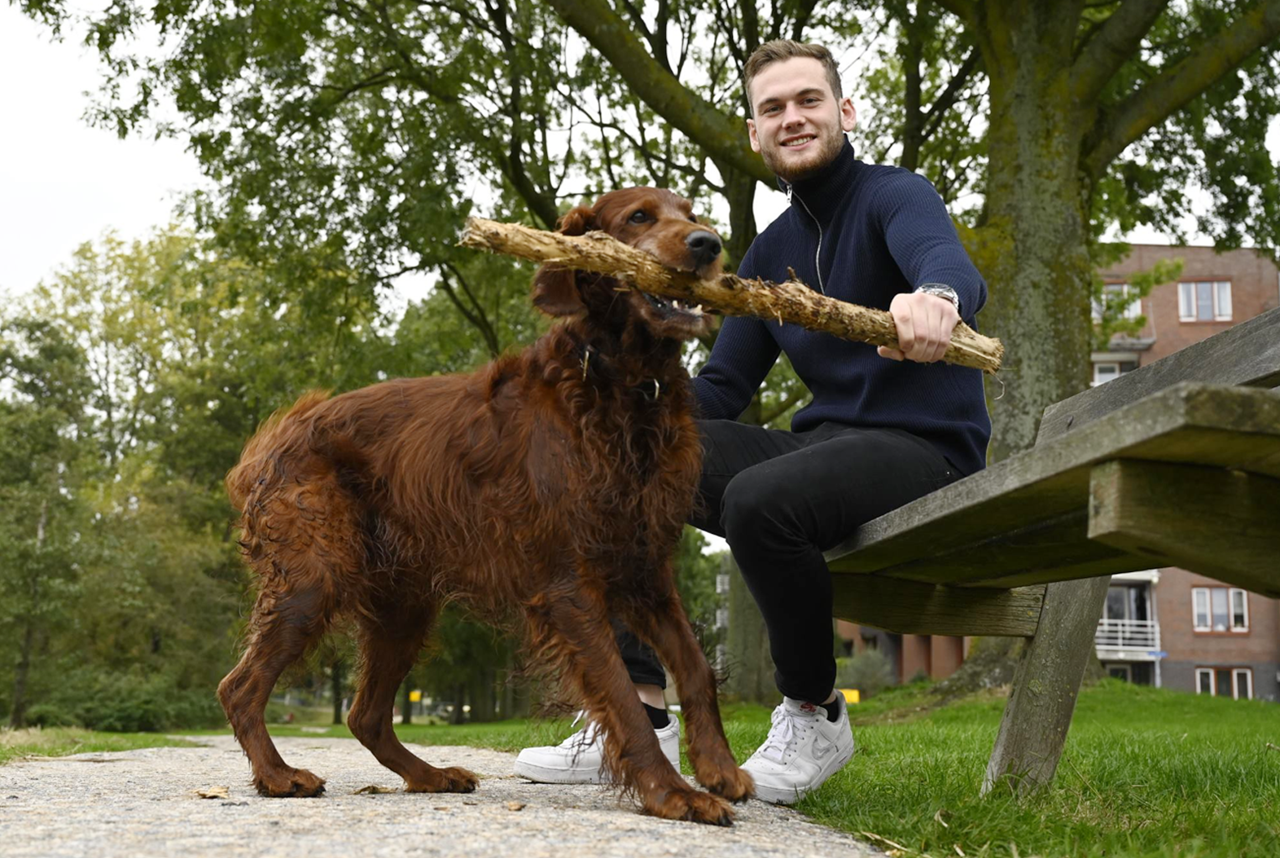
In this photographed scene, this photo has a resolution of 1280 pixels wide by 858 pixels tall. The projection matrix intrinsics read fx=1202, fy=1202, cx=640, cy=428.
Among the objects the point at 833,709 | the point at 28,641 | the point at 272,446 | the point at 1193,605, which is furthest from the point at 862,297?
the point at 1193,605

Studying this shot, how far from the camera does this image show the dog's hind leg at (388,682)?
12.7ft

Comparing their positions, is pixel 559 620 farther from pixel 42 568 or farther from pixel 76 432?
pixel 76 432

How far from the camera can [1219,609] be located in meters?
40.0

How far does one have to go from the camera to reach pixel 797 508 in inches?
127

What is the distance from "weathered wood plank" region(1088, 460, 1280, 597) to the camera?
1989 mm

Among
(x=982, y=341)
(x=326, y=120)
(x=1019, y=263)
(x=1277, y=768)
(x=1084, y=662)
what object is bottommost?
(x=1277, y=768)

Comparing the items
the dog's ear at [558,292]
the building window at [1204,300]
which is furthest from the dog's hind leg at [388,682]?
the building window at [1204,300]

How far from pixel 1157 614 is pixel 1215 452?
4249 centimetres

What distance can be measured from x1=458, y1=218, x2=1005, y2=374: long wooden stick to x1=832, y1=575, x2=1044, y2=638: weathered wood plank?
0.90 m

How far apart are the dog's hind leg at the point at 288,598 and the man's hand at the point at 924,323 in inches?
70.2

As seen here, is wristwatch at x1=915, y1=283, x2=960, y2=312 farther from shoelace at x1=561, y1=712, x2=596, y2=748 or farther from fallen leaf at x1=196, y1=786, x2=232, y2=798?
fallen leaf at x1=196, y1=786, x2=232, y2=798

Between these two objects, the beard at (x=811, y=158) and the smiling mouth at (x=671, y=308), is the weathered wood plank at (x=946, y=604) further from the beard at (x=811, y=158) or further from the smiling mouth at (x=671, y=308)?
the beard at (x=811, y=158)

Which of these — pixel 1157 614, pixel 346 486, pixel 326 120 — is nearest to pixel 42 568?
pixel 326 120

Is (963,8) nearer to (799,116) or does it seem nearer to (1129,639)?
(799,116)
